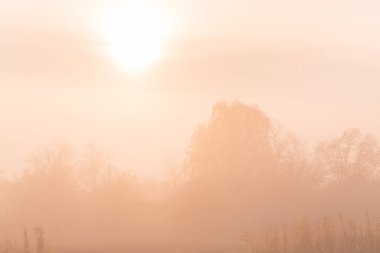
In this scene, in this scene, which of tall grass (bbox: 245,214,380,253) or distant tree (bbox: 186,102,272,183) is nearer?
tall grass (bbox: 245,214,380,253)

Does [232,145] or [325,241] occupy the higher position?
[232,145]

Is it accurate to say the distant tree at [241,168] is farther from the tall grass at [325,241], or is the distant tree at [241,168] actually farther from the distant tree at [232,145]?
the tall grass at [325,241]

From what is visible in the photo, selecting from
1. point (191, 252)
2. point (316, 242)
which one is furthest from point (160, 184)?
point (316, 242)

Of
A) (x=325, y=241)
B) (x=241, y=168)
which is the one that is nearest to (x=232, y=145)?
(x=241, y=168)

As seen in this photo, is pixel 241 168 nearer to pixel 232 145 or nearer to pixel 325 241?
pixel 232 145

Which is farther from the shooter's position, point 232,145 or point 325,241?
point 232,145

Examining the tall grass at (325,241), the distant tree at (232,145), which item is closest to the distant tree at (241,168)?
the distant tree at (232,145)

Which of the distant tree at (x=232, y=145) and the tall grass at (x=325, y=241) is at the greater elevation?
the distant tree at (x=232, y=145)

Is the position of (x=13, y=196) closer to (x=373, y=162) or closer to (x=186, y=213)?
(x=186, y=213)

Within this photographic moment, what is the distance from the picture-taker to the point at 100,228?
81.1 meters

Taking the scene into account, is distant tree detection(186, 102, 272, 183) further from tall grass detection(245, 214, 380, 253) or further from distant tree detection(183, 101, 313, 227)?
tall grass detection(245, 214, 380, 253)

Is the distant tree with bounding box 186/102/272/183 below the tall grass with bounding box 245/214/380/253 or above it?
above

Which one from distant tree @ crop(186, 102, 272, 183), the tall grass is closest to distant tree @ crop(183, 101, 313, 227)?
distant tree @ crop(186, 102, 272, 183)

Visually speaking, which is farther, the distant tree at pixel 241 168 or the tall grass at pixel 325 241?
the distant tree at pixel 241 168
